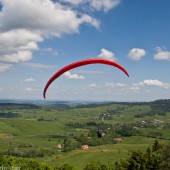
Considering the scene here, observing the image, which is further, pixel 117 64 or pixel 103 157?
pixel 103 157

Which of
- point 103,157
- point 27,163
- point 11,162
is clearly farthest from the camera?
point 103,157

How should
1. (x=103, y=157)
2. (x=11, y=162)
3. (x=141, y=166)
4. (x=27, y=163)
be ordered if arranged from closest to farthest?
(x=141, y=166)
(x=11, y=162)
(x=27, y=163)
(x=103, y=157)

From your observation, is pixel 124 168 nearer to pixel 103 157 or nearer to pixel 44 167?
pixel 44 167

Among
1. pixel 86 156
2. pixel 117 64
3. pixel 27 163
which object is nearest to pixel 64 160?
pixel 86 156

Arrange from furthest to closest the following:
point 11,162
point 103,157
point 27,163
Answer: point 103,157
point 27,163
point 11,162

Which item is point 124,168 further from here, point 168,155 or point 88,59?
point 88,59

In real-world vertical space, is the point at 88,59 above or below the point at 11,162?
above

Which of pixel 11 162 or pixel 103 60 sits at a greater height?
pixel 103 60

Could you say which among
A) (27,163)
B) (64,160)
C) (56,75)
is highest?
(56,75)

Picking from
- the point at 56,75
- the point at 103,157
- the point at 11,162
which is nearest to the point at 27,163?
the point at 11,162
